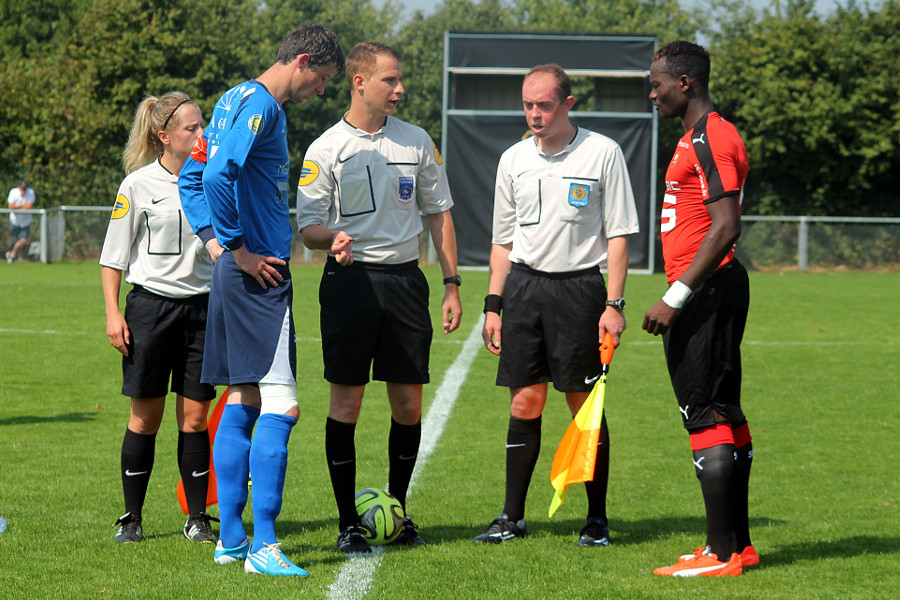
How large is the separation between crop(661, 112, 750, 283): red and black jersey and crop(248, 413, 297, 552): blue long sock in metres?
1.88

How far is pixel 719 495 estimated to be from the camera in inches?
178

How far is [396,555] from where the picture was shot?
4746 mm

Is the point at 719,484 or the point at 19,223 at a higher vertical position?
the point at 19,223

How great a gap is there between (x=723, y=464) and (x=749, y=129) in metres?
29.5

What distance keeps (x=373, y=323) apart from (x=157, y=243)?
1.13 meters

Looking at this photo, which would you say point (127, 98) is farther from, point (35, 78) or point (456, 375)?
point (456, 375)

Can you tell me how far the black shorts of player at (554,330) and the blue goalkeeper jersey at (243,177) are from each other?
1268 mm

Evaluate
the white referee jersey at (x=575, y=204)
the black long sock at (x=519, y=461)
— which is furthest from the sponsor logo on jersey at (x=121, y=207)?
the black long sock at (x=519, y=461)

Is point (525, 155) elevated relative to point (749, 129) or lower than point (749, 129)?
lower

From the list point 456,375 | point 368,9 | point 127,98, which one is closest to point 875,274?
point 456,375

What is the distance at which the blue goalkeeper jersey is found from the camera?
417cm

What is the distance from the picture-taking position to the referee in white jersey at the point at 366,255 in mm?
4887

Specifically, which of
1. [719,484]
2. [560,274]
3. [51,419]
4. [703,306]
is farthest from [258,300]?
[51,419]

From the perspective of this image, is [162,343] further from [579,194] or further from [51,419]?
[51,419]
